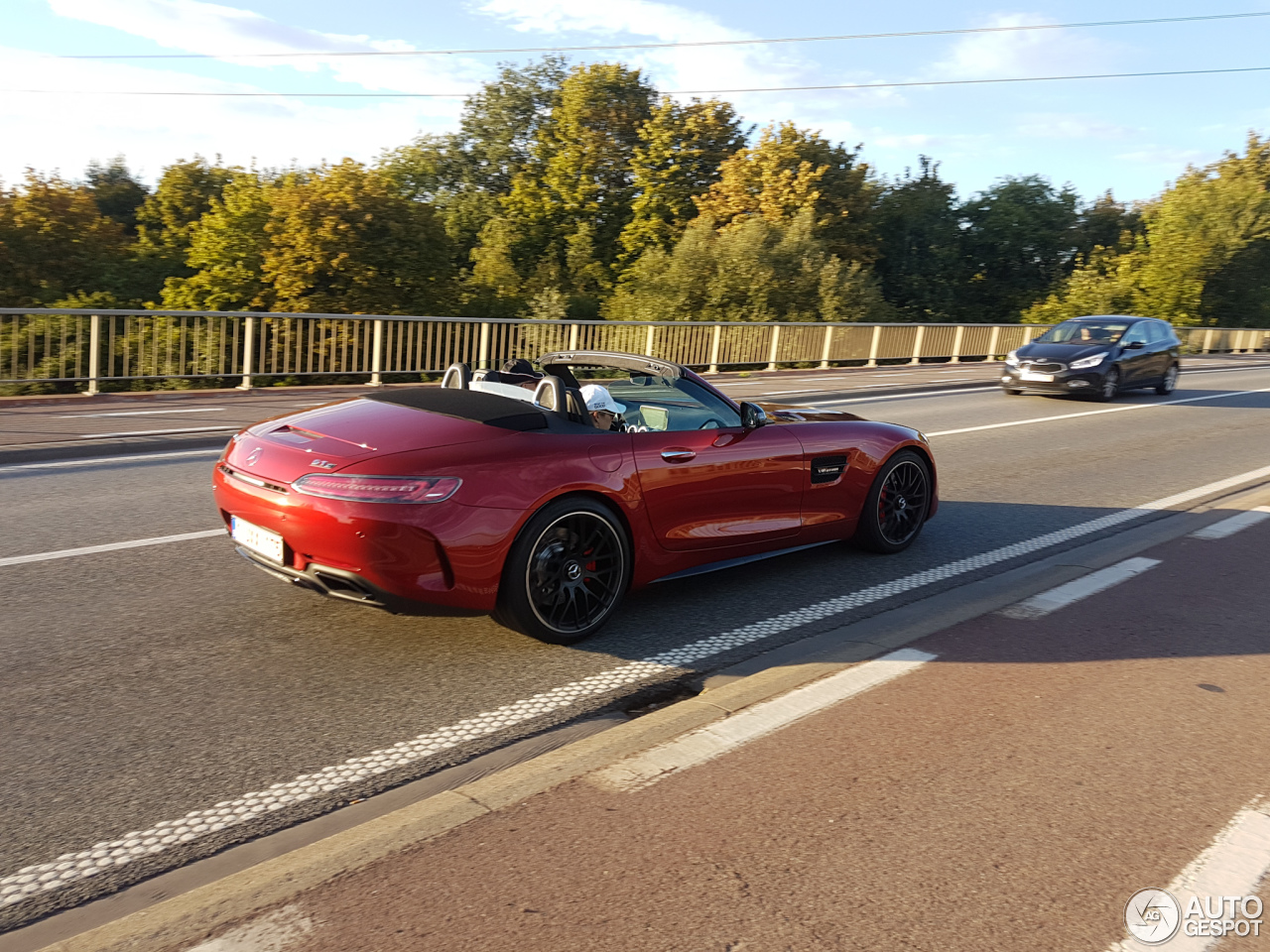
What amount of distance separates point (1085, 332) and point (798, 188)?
20479mm

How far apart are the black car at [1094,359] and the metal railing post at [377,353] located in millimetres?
10593

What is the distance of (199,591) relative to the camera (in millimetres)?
5258

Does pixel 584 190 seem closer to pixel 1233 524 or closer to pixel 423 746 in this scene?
pixel 1233 524

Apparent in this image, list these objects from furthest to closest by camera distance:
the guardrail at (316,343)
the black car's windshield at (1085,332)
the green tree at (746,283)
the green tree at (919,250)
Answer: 1. the green tree at (919,250)
2. the green tree at (746,283)
3. the black car's windshield at (1085,332)
4. the guardrail at (316,343)

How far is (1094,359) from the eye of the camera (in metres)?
17.9

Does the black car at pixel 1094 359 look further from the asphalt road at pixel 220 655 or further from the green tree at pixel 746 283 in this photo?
the green tree at pixel 746 283

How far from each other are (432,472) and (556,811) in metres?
1.56

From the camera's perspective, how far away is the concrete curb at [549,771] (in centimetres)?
259

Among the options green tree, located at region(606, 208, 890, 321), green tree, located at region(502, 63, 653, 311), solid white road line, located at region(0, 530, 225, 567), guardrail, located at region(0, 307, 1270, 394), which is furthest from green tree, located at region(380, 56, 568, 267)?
solid white road line, located at region(0, 530, 225, 567)

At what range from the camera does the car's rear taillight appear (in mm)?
4180

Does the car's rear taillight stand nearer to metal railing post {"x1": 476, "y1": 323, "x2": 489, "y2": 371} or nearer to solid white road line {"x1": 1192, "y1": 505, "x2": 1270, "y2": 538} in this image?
solid white road line {"x1": 1192, "y1": 505, "x2": 1270, "y2": 538}

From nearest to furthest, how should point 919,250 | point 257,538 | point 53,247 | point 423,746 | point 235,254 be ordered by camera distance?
1. point 423,746
2. point 257,538
3. point 235,254
4. point 53,247
5. point 919,250

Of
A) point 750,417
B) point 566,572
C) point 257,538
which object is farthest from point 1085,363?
Result: point 257,538

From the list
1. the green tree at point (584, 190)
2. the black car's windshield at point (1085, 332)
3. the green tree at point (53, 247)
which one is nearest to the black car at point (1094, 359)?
the black car's windshield at point (1085, 332)
